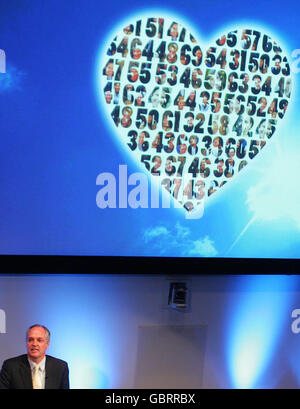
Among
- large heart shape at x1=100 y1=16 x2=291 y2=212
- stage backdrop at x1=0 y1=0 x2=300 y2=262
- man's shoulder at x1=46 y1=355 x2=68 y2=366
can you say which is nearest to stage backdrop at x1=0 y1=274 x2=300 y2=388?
man's shoulder at x1=46 y1=355 x2=68 y2=366

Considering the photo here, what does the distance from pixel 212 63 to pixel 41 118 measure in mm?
1031

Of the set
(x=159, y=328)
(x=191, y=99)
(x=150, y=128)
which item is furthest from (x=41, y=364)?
(x=191, y=99)

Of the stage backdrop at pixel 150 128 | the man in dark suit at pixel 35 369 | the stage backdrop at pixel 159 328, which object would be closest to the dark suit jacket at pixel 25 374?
the man in dark suit at pixel 35 369

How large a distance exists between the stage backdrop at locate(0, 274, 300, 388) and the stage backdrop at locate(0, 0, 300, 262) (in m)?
0.22

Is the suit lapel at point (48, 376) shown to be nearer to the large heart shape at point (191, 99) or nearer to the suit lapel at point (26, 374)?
the suit lapel at point (26, 374)

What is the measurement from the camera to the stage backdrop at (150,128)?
2.85 metres

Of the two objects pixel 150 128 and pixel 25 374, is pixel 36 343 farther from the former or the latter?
pixel 150 128

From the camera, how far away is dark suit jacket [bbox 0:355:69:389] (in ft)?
9.25

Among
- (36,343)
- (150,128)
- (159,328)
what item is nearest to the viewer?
(36,343)

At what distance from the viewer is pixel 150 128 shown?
2975 millimetres

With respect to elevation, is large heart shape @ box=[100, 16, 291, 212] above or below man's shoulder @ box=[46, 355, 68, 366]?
above

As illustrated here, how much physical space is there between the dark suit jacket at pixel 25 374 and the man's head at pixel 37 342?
0.18 feet

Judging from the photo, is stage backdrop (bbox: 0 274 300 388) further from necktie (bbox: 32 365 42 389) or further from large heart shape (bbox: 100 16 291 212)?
large heart shape (bbox: 100 16 291 212)

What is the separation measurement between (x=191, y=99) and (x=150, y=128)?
0.29 meters
